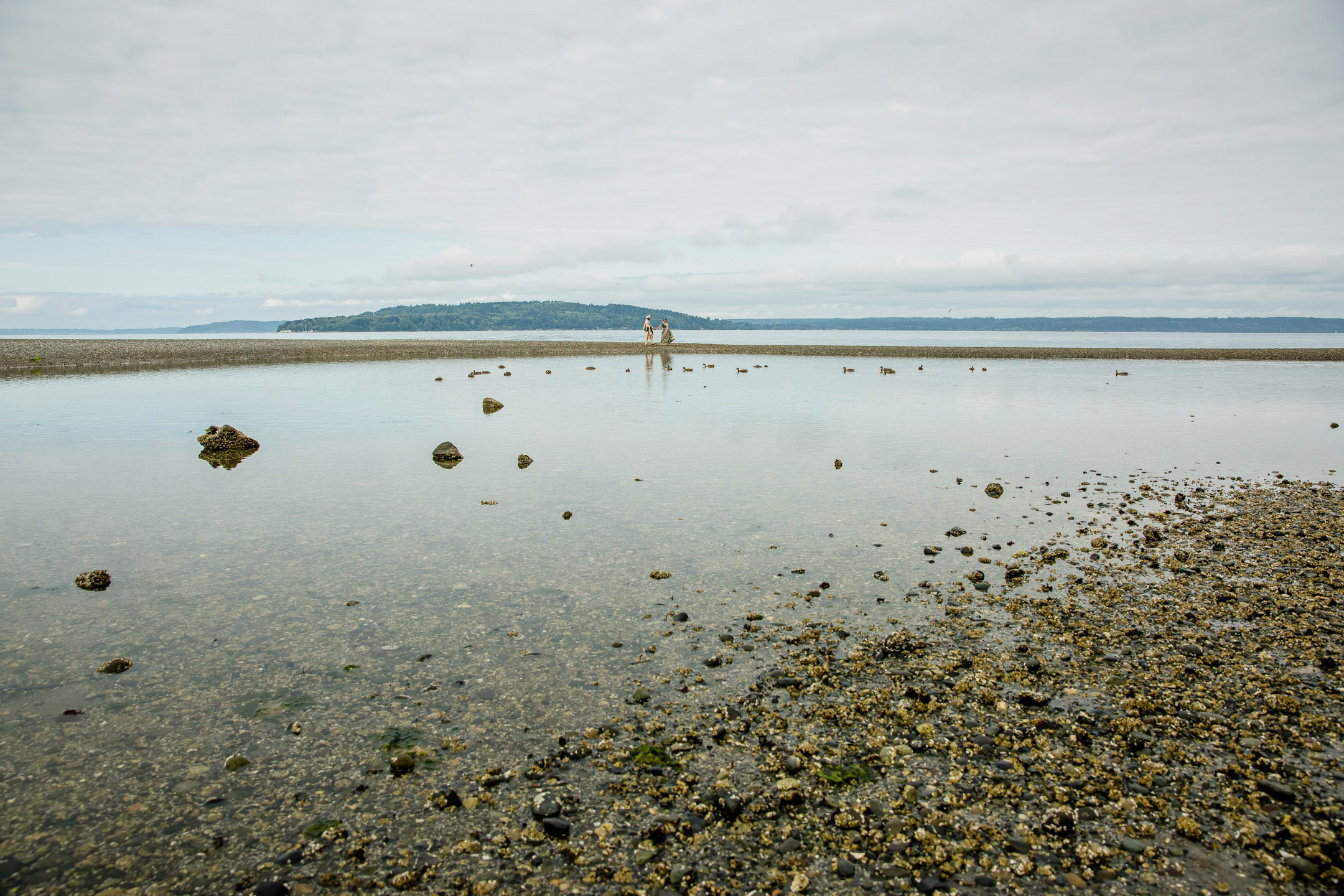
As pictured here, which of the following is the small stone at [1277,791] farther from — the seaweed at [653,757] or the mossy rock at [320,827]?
the mossy rock at [320,827]

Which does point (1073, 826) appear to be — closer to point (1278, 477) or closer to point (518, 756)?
point (518, 756)

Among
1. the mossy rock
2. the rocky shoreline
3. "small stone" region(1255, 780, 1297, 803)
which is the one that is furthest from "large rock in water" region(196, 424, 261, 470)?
"small stone" region(1255, 780, 1297, 803)

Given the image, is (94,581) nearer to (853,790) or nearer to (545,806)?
(545,806)

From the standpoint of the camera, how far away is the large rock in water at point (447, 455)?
20969 mm

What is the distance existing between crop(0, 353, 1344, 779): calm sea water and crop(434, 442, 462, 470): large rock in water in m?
0.71

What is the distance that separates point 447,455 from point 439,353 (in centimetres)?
7035

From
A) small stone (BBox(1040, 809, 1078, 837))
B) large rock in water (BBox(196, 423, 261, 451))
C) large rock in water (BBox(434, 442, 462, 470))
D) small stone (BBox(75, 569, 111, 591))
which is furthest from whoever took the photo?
large rock in water (BBox(196, 423, 261, 451))

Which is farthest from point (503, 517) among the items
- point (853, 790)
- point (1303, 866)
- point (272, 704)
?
point (1303, 866)

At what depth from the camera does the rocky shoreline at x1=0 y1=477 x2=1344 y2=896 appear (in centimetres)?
538

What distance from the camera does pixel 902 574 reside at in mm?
11719

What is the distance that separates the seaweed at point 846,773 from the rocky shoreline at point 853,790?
2 centimetres

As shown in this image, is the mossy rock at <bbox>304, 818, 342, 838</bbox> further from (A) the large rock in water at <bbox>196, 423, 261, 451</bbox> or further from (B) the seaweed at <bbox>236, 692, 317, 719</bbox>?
(A) the large rock in water at <bbox>196, 423, 261, 451</bbox>

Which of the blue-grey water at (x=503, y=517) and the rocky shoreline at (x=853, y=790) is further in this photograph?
the blue-grey water at (x=503, y=517)

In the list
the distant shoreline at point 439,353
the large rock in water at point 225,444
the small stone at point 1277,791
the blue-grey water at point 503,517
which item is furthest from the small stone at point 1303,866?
the distant shoreline at point 439,353
